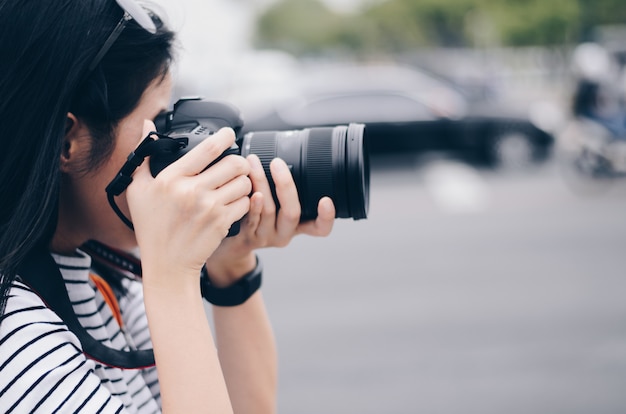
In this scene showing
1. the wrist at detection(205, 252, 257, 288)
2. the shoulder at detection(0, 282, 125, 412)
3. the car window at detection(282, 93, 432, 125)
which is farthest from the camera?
the car window at detection(282, 93, 432, 125)

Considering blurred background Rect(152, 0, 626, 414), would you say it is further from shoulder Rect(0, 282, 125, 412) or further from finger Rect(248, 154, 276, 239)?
shoulder Rect(0, 282, 125, 412)

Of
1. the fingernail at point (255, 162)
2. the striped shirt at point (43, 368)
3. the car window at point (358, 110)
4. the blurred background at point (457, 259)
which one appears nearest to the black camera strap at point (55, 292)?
the striped shirt at point (43, 368)

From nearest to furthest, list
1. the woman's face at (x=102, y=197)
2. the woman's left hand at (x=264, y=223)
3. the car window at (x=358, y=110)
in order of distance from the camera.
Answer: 1. the woman's face at (x=102, y=197)
2. the woman's left hand at (x=264, y=223)
3. the car window at (x=358, y=110)

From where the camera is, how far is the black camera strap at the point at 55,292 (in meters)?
0.94

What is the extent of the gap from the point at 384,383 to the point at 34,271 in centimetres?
258

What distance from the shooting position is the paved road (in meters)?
3.20

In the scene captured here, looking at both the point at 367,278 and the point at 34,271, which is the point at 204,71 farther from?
the point at 34,271

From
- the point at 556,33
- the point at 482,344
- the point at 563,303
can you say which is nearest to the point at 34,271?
the point at 482,344

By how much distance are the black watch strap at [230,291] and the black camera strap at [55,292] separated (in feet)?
0.91

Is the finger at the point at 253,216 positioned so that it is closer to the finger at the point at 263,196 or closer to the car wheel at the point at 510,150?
the finger at the point at 263,196

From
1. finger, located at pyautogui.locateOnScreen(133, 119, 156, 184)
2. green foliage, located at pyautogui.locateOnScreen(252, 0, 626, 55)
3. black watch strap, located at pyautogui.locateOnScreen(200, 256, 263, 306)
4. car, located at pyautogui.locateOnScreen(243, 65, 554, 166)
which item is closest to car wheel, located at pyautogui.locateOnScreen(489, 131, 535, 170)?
car, located at pyautogui.locateOnScreen(243, 65, 554, 166)

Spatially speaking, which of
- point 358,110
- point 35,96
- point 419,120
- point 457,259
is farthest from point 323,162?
point 419,120

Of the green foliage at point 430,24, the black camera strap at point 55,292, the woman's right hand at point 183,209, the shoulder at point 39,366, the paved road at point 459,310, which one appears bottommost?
the shoulder at point 39,366

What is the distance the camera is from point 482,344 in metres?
3.69
